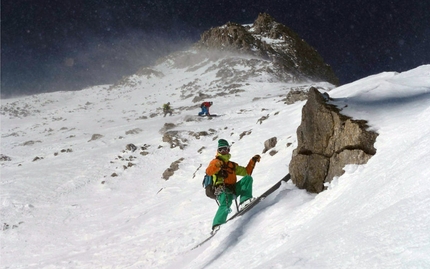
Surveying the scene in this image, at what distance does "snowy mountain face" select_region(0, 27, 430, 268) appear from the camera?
11.6 ft

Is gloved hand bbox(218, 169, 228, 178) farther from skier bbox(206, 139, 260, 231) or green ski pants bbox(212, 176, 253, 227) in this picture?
green ski pants bbox(212, 176, 253, 227)

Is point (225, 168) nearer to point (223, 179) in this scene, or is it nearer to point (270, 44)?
point (223, 179)

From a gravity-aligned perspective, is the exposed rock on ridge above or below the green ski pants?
above

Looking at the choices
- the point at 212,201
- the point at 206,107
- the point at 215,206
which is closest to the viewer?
the point at 215,206

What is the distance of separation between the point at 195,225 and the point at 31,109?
61888 millimetres

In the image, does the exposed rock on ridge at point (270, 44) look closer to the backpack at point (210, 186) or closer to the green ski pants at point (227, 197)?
the green ski pants at point (227, 197)

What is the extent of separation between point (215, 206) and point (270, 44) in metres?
72.9

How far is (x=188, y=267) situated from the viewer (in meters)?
6.31

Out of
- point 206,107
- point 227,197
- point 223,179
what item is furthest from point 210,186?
point 206,107

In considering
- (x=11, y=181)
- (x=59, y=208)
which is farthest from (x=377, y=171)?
(x=11, y=181)

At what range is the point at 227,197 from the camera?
7.15 meters

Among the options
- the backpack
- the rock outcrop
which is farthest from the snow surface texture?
the backpack

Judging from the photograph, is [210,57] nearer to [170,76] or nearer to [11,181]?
[170,76]

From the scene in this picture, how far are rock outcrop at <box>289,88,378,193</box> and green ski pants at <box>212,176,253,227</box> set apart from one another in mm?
1025
